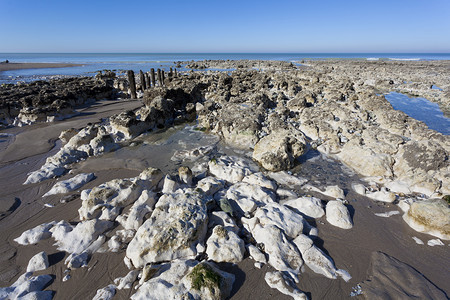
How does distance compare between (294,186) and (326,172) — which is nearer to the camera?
(294,186)

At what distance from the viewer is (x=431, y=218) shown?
19.9 feet

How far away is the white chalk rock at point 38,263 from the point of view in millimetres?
5117

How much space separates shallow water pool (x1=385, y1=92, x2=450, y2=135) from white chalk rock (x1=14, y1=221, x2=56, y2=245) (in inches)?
837

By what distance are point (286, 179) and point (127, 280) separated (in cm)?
676

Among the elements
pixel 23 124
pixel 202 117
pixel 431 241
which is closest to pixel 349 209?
pixel 431 241

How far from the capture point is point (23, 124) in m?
16.9

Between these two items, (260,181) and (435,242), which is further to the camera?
(260,181)

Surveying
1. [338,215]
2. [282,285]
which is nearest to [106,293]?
[282,285]

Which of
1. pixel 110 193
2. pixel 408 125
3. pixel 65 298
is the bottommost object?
pixel 65 298

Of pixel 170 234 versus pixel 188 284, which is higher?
pixel 170 234

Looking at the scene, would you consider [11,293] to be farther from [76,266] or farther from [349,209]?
[349,209]

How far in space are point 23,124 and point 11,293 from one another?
17968 mm

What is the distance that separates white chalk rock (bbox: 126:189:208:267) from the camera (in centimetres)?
511

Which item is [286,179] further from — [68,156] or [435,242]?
[68,156]
